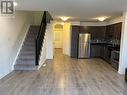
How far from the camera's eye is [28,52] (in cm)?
705

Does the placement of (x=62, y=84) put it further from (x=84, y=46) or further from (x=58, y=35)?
(x=58, y=35)

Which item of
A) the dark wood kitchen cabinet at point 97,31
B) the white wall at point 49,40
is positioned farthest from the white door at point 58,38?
the white wall at point 49,40

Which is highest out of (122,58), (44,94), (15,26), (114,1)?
(114,1)

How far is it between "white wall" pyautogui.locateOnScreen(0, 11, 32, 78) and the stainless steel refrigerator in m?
4.09

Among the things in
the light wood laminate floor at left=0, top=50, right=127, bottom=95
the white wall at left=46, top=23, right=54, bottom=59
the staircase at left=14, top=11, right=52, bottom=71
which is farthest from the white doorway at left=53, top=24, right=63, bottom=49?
the light wood laminate floor at left=0, top=50, right=127, bottom=95

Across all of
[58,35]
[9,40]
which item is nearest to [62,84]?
[9,40]

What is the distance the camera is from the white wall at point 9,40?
5.17m

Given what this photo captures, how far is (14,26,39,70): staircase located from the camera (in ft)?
21.0

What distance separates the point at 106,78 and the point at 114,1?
107 inches

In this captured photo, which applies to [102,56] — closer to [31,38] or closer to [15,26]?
[31,38]

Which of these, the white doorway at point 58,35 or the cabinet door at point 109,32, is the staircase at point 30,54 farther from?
the white doorway at point 58,35

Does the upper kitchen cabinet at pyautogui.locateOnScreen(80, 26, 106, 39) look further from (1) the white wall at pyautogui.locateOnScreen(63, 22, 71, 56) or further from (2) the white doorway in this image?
(2) the white doorway

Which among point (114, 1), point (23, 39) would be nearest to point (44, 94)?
point (114, 1)

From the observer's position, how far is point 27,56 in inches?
269
